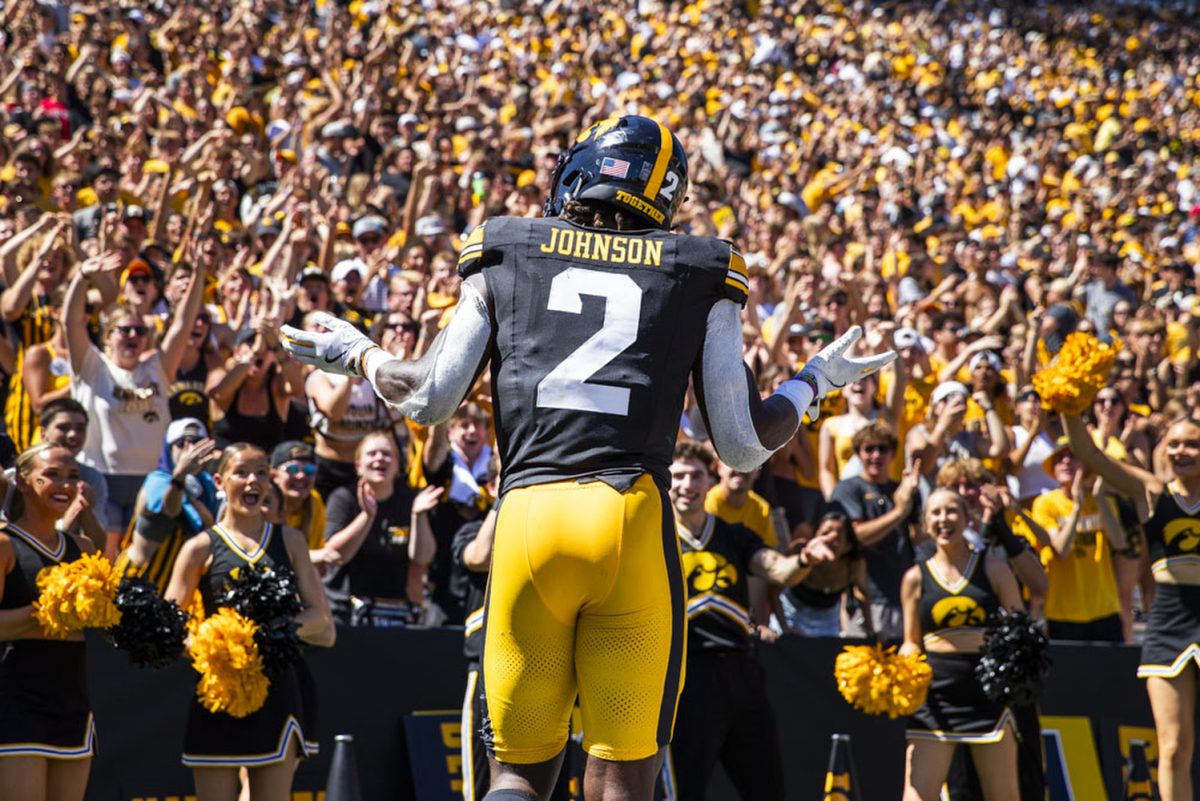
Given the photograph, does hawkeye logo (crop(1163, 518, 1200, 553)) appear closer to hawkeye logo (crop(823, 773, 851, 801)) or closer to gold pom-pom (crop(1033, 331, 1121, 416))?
gold pom-pom (crop(1033, 331, 1121, 416))

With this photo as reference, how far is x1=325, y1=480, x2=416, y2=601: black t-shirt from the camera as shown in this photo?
28.6 ft

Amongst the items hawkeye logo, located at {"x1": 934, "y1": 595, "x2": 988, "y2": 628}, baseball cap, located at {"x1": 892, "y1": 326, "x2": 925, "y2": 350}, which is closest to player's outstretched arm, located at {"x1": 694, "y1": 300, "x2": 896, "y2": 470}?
hawkeye logo, located at {"x1": 934, "y1": 595, "x2": 988, "y2": 628}

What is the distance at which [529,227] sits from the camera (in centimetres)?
400

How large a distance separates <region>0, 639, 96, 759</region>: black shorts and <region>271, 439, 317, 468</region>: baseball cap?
80.1 inches

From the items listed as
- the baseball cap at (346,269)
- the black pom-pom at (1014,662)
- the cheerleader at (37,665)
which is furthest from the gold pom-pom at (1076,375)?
the baseball cap at (346,269)

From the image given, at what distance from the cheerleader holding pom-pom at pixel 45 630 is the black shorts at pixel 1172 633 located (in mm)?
4768

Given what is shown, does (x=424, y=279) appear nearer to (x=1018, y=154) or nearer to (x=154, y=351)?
(x=154, y=351)

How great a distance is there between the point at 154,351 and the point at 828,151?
45.9ft

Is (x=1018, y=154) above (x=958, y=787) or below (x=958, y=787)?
above

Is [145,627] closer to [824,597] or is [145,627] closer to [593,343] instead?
[593,343]

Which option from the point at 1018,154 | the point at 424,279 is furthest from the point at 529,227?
the point at 1018,154

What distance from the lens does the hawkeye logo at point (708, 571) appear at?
751 centimetres

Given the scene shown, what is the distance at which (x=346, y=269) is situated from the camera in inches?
446

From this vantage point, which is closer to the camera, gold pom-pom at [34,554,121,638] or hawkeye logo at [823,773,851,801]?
gold pom-pom at [34,554,121,638]
